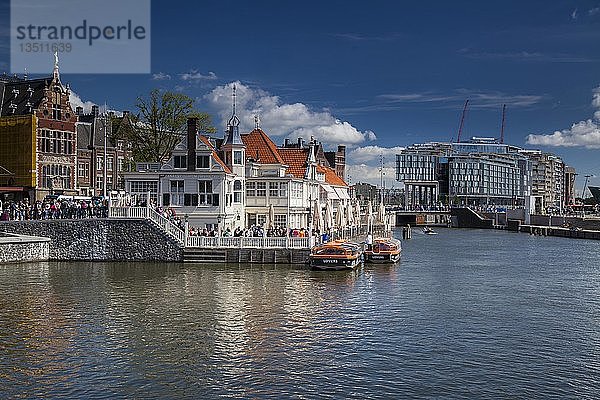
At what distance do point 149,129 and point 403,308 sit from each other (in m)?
58.9

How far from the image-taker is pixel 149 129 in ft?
291

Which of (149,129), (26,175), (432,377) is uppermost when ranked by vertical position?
(149,129)

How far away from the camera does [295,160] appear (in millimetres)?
75562

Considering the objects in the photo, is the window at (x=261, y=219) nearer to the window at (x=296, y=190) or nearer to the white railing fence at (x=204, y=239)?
the window at (x=296, y=190)

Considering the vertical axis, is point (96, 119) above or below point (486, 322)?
above

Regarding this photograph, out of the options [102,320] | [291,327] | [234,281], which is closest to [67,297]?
[102,320]

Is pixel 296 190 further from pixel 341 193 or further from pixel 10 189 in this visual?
pixel 341 193

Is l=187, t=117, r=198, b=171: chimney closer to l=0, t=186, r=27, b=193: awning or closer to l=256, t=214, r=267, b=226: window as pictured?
l=256, t=214, r=267, b=226: window

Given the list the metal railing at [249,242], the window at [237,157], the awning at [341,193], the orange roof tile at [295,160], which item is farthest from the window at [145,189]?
the awning at [341,193]

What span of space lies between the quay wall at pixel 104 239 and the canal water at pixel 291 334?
4320 mm

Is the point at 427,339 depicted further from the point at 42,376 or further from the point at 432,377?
the point at 42,376

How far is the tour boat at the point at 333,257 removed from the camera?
5122 centimetres

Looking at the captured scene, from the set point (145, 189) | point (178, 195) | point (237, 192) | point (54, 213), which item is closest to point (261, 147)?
point (237, 192)

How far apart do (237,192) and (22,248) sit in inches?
746
